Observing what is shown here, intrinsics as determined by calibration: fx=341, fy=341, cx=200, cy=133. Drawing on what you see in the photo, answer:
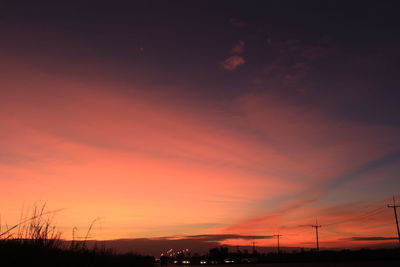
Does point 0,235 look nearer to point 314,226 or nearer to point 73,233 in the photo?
point 73,233

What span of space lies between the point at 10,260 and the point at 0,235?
1.45m

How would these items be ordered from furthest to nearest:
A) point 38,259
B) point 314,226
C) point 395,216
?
point 314,226 → point 395,216 → point 38,259

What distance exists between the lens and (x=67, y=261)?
354 inches

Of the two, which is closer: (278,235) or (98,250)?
(98,250)

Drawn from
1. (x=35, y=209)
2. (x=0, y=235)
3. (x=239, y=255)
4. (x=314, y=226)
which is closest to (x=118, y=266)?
(x=35, y=209)

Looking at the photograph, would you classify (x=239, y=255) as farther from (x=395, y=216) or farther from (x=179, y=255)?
(x=395, y=216)

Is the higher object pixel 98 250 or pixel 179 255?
pixel 98 250

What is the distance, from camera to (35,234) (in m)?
10.5

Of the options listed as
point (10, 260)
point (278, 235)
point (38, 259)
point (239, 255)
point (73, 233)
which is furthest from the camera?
point (239, 255)

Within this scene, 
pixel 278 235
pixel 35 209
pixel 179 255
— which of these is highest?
pixel 35 209

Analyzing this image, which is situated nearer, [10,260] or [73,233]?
[10,260]

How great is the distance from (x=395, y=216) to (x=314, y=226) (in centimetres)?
4172

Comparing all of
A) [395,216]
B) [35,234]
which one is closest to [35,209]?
[35,234]

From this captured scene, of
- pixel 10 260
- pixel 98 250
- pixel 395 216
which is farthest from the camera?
pixel 395 216
